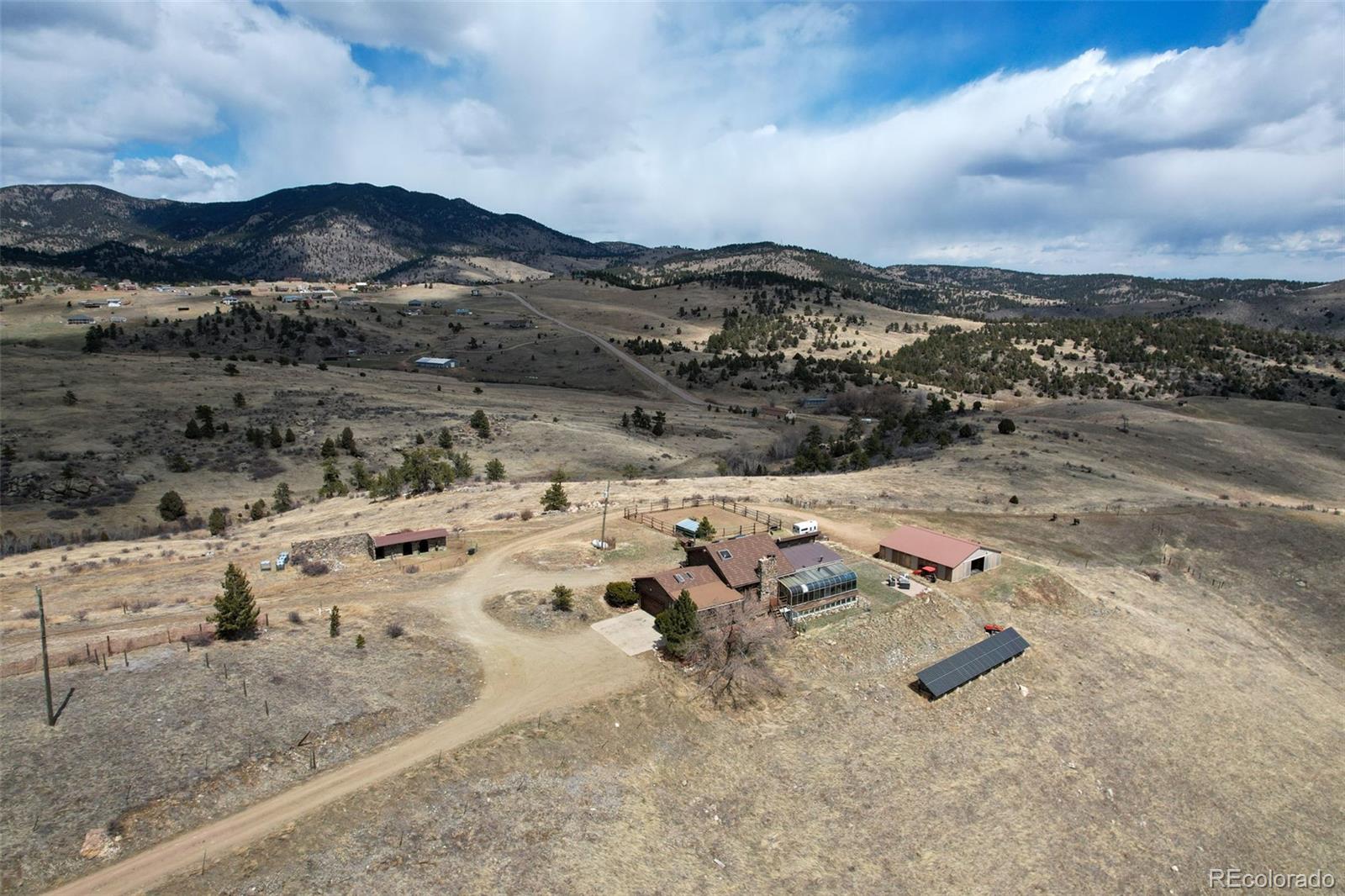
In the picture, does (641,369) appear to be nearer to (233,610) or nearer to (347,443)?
(347,443)

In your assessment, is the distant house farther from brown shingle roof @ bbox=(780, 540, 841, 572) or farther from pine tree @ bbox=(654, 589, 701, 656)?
pine tree @ bbox=(654, 589, 701, 656)

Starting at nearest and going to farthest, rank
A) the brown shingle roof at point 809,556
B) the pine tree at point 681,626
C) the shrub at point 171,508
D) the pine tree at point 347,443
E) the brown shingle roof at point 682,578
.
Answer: the pine tree at point 681,626, the brown shingle roof at point 682,578, the brown shingle roof at point 809,556, the shrub at point 171,508, the pine tree at point 347,443

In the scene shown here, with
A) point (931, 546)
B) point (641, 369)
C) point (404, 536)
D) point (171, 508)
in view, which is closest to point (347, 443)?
point (171, 508)

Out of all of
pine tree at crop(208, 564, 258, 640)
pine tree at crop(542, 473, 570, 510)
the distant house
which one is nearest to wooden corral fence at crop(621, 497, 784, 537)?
pine tree at crop(542, 473, 570, 510)

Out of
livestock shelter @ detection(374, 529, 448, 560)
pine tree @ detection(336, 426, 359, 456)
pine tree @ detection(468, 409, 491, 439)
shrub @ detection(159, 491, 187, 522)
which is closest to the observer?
livestock shelter @ detection(374, 529, 448, 560)

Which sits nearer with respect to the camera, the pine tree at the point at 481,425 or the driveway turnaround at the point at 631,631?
the driveway turnaround at the point at 631,631

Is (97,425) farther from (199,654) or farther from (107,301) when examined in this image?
(107,301)

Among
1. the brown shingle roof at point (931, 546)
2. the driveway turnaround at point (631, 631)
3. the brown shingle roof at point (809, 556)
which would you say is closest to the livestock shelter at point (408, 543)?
the driveway turnaround at point (631, 631)

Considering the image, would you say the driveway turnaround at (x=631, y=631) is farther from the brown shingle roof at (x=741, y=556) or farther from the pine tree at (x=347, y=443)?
the pine tree at (x=347, y=443)
